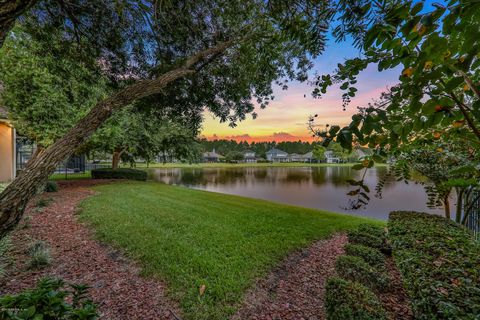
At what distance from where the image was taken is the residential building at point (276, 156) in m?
79.6

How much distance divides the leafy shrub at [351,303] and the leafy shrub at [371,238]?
193 cm

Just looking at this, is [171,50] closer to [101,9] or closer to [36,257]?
[101,9]

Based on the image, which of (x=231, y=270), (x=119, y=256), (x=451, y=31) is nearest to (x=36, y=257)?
(x=119, y=256)

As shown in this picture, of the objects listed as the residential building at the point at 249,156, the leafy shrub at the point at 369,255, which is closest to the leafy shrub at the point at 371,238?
the leafy shrub at the point at 369,255

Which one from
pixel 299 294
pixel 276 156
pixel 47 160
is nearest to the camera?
pixel 47 160

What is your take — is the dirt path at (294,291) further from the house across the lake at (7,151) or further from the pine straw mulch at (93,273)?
the house across the lake at (7,151)

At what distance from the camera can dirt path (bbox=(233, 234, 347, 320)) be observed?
2.54 metres

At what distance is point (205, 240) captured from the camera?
15.0 ft

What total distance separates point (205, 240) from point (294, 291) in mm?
2187

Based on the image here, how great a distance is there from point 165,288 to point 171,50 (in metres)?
4.00

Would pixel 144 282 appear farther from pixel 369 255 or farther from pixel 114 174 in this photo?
pixel 114 174

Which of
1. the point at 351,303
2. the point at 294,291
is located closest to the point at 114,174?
the point at 294,291

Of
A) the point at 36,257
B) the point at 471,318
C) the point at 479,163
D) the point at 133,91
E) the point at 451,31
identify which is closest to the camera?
the point at 451,31

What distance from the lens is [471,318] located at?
1.18 m
